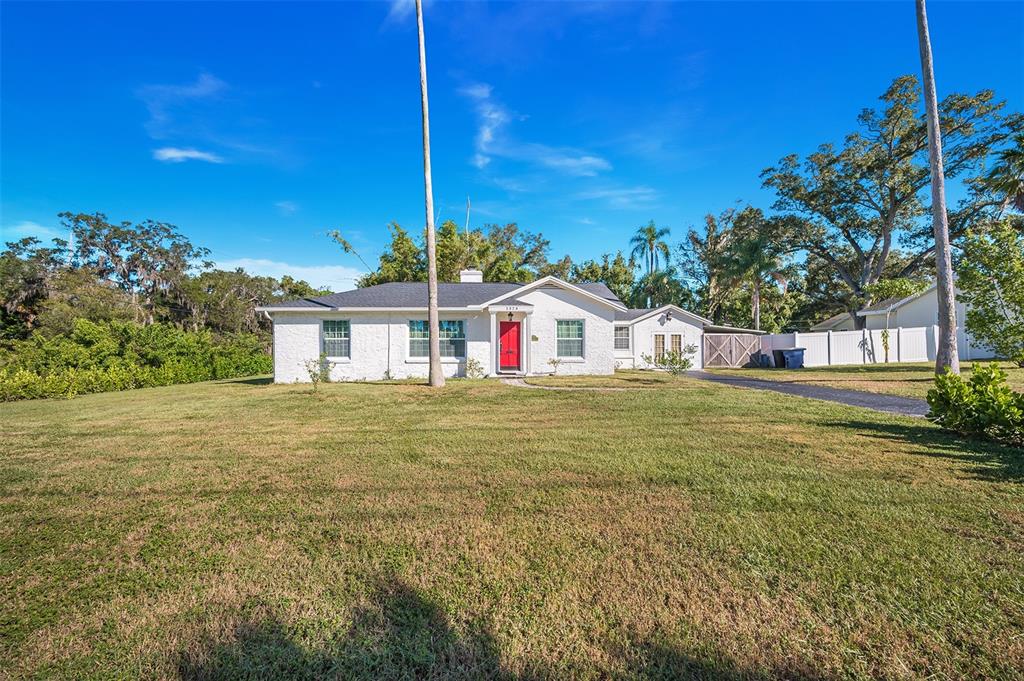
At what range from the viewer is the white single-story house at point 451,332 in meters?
15.8

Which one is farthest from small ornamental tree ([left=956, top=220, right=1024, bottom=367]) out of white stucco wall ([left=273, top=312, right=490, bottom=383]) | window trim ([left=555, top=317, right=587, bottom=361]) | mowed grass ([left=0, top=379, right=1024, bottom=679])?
white stucco wall ([left=273, top=312, right=490, bottom=383])

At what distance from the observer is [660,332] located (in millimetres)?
22172

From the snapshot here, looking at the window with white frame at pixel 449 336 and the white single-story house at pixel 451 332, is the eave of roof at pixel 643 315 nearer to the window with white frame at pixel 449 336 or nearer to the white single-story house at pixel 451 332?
the white single-story house at pixel 451 332

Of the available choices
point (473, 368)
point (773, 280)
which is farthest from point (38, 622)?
point (773, 280)

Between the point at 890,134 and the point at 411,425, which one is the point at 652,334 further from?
the point at 890,134

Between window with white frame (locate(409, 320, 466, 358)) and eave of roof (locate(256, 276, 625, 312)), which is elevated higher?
eave of roof (locate(256, 276, 625, 312))

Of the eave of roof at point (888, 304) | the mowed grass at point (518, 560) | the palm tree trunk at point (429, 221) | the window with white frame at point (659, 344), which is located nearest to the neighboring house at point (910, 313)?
the eave of roof at point (888, 304)

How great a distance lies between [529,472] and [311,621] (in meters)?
2.76

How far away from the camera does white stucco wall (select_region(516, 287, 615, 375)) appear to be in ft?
56.2

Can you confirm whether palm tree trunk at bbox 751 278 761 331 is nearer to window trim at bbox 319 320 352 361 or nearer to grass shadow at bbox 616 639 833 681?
window trim at bbox 319 320 352 361

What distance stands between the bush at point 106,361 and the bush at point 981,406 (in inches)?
837

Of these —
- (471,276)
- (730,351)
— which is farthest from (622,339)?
(471,276)

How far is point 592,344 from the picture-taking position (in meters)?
17.5

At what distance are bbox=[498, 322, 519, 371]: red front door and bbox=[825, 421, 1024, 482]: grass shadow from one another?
1144 centimetres
